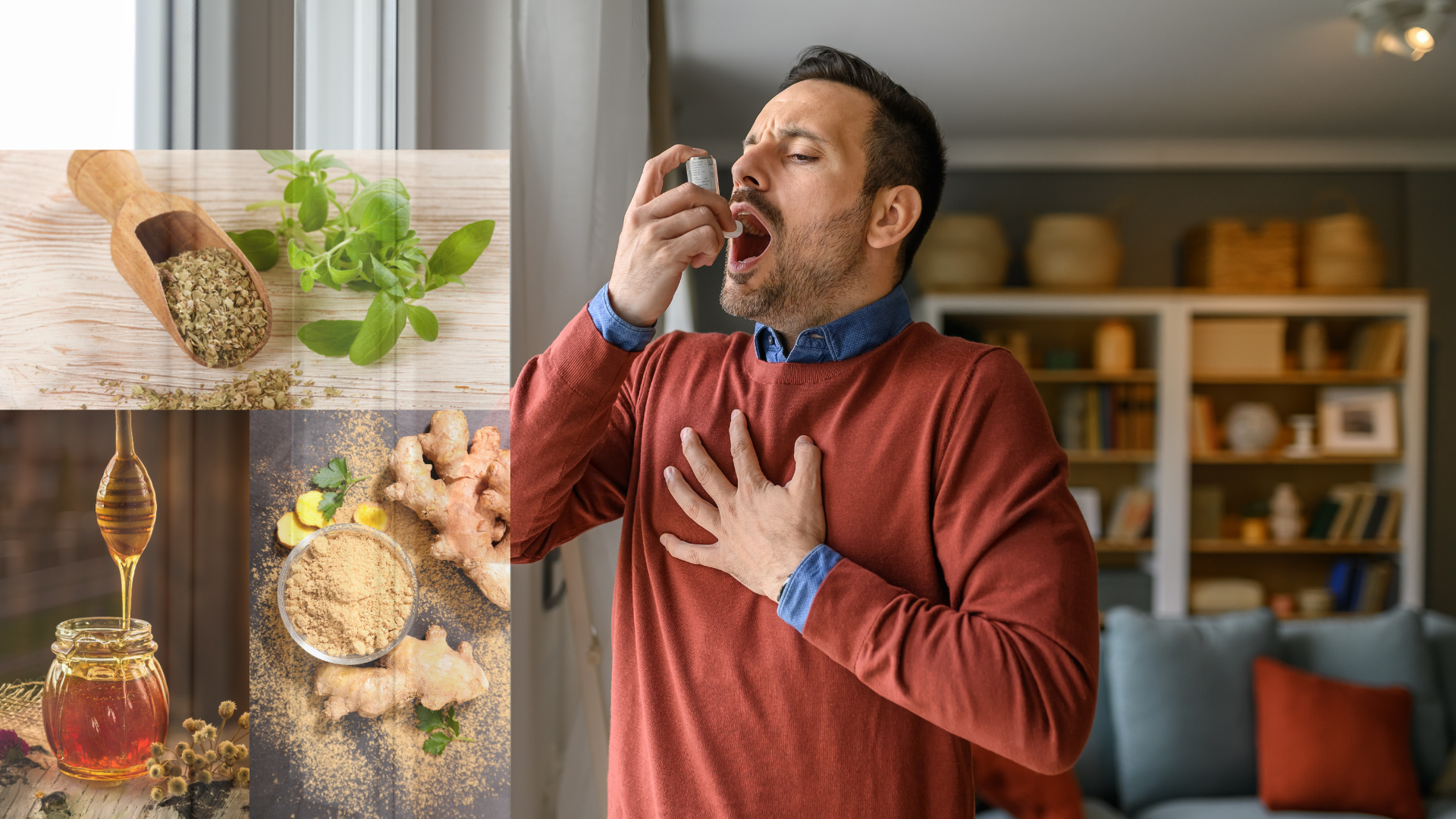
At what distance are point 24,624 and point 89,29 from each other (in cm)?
39

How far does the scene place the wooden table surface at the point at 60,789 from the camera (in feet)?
1.88

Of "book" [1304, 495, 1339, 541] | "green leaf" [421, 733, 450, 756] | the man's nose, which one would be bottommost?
"book" [1304, 495, 1339, 541]

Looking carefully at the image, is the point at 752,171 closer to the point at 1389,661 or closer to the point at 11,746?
the point at 11,746

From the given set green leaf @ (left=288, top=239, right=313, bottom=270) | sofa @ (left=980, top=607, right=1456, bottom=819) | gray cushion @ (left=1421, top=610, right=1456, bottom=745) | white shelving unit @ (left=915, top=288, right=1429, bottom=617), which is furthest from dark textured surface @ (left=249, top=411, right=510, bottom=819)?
white shelving unit @ (left=915, top=288, right=1429, bottom=617)

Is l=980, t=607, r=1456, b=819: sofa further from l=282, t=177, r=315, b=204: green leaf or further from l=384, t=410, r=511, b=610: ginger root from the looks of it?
l=282, t=177, r=315, b=204: green leaf

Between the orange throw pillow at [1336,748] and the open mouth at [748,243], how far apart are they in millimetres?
2264

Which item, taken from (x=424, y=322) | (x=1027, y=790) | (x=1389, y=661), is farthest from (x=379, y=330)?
(x=1389, y=661)

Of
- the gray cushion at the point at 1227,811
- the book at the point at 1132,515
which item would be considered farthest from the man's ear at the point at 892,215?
the book at the point at 1132,515

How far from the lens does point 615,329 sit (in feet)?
2.55

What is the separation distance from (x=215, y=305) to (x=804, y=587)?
51 centimetres

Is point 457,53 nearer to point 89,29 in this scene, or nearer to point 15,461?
point 89,29

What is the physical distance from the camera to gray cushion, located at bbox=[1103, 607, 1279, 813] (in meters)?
2.41

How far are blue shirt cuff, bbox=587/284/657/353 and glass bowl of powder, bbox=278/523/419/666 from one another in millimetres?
252

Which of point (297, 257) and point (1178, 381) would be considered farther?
point (1178, 381)
